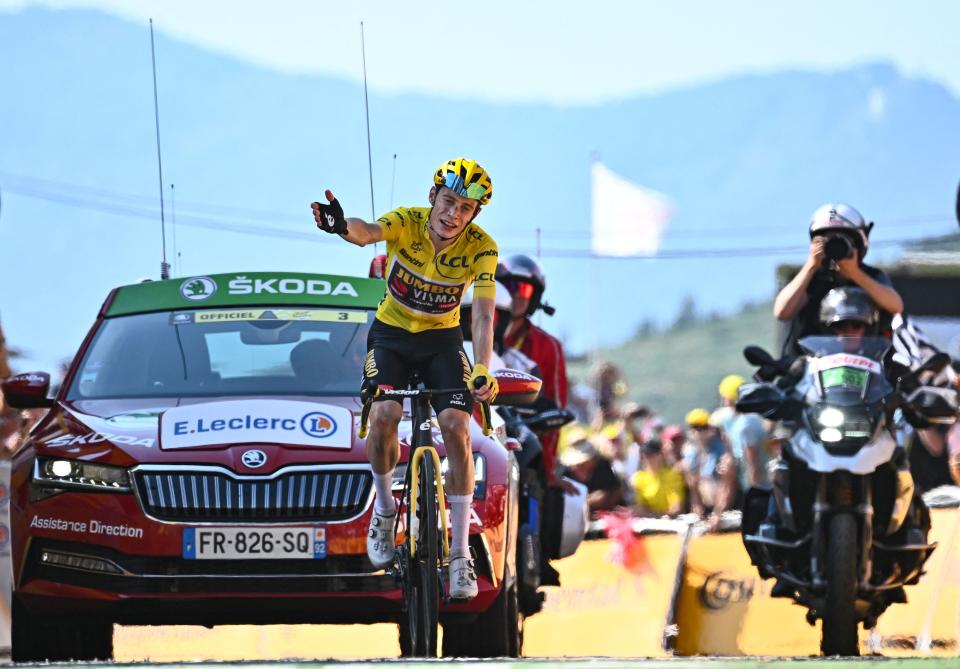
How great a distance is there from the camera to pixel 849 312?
1084 cm

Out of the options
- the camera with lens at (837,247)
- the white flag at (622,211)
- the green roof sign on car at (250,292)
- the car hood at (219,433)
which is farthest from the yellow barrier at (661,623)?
the white flag at (622,211)

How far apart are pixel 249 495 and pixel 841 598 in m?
2.70

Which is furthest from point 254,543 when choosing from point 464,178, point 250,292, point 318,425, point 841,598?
point 841,598

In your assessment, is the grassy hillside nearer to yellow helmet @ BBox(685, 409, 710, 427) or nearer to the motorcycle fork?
yellow helmet @ BBox(685, 409, 710, 427)

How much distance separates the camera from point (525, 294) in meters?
13.0

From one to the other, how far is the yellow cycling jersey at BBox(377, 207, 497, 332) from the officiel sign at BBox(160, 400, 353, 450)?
0.58 meters

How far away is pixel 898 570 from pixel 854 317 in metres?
1.29

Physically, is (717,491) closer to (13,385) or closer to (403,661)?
(13,385)

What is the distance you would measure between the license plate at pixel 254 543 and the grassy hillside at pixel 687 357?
76256 millimetres

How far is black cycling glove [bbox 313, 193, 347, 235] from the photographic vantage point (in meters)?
8.01

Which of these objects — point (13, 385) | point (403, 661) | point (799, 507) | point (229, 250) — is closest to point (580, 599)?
point (799, 507)

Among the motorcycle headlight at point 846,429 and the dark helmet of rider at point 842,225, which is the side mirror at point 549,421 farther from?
the motorcycle headlight at point 846,429

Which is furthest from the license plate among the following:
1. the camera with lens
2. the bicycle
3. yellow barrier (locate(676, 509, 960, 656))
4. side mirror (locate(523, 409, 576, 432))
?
yellow barrier (locate(676, 509, 960, 656))

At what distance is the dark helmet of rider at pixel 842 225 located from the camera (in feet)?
36.3
